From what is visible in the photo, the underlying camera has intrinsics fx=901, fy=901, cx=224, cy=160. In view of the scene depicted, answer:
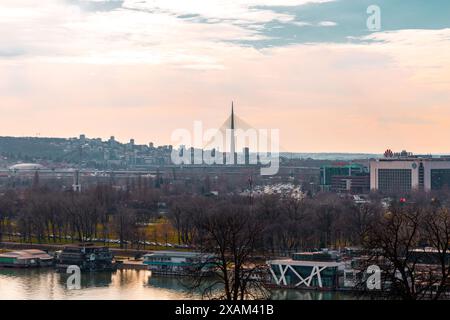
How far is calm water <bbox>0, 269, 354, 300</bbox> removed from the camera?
15.7 meters

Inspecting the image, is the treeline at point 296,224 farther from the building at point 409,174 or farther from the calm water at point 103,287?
the building at point 409,174

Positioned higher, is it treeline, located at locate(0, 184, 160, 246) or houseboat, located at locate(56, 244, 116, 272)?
treeline, located at locate(0, 184, 160, 246)

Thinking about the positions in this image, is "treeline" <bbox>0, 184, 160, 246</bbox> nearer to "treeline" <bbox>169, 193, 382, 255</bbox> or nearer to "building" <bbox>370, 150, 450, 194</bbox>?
"treeline" <bbox>169, 193, 382, 255</bbox>

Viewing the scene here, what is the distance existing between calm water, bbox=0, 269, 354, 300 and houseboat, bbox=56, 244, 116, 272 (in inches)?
14.9

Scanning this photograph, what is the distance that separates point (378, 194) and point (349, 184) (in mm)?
8848

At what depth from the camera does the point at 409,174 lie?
158 feet

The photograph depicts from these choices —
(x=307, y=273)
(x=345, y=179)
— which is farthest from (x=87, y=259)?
(x=345, y=179)

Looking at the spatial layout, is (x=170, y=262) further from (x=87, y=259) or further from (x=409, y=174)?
(x=409, y=174)

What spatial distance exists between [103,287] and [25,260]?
489cm

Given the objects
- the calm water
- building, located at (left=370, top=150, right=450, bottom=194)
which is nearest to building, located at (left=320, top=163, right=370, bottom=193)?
building, located at (left=370, top=150, right=450, bottom=194)
